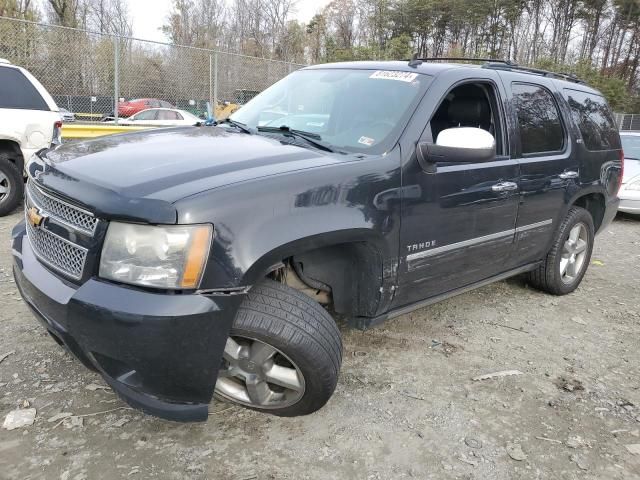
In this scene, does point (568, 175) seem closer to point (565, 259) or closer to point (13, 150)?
point (565, 259)

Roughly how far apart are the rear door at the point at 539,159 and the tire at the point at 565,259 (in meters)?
0.22

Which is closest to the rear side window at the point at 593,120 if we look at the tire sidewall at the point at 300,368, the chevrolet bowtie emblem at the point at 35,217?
the tire sidewall at the point at 300,368

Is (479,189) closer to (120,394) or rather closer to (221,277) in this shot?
(221,277)

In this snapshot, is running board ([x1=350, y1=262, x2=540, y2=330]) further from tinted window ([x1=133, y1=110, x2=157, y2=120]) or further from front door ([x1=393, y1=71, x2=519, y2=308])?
tinted window ([x1=133, y1=110, x2=157, y2=120])

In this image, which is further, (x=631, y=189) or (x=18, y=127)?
(x=631, y=189)

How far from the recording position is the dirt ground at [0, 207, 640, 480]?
2.36m

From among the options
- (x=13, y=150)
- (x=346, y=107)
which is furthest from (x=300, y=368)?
(x=13, y=150)

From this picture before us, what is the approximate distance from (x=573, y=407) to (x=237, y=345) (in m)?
1.92

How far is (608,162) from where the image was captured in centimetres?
472

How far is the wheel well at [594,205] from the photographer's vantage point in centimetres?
468

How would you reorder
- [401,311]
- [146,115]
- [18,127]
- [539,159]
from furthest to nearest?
1. [146,115]
2. [18,127]
3. [539,159]
4. [401,311]

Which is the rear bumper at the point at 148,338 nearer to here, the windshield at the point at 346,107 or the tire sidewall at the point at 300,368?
the tire sidewall at the point at 300,368

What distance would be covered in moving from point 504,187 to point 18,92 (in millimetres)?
5933

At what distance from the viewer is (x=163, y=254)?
81.0 inches
